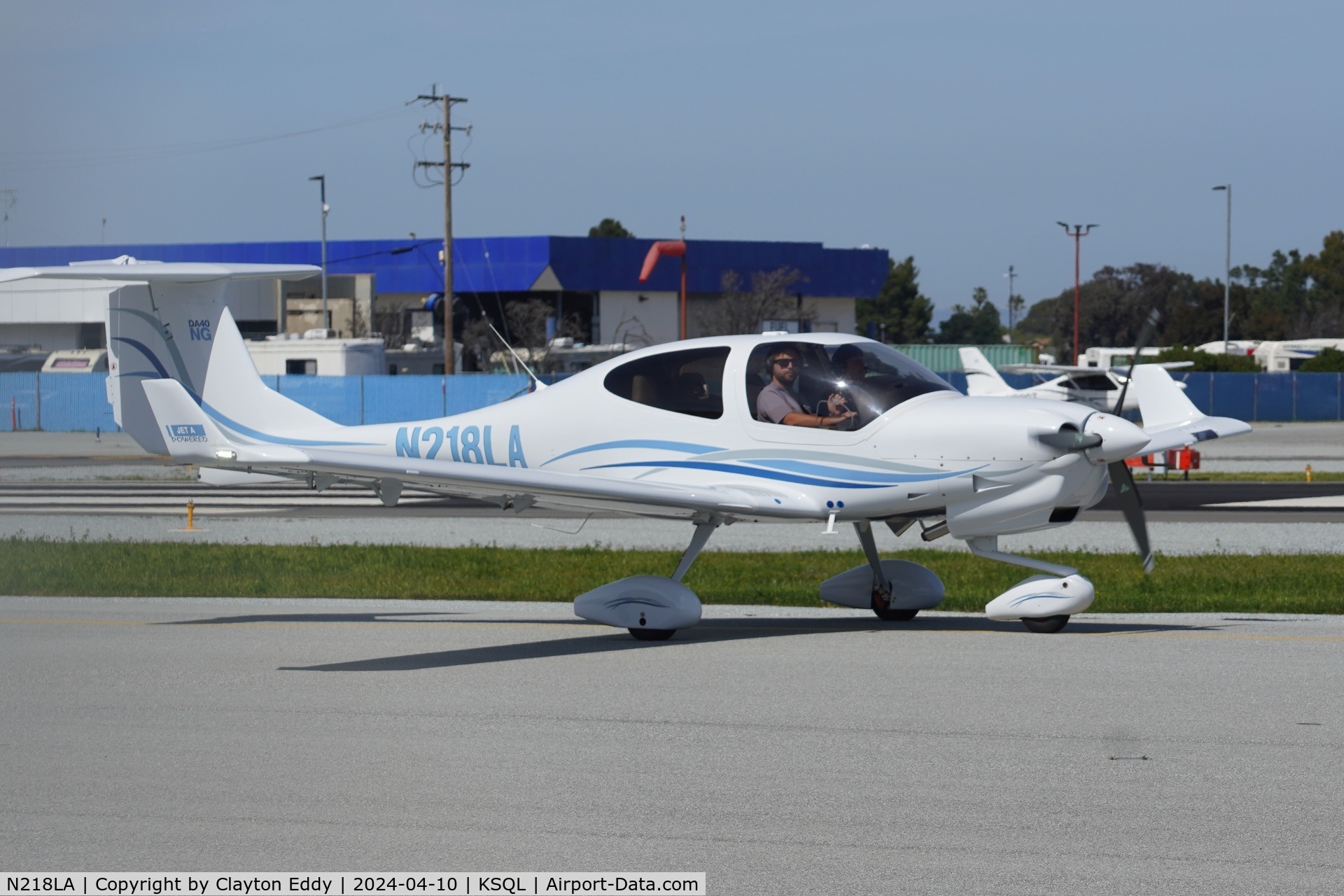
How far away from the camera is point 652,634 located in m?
10.6

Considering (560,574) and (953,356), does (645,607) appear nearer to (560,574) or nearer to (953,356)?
(560,574)

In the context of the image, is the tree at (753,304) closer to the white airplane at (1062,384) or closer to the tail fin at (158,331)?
the white airplane at (1062,384)

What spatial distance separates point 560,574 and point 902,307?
123 metres

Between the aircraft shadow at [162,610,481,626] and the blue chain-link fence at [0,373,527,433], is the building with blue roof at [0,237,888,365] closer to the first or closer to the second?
the blue chain-link fence at [0,373,527,433]

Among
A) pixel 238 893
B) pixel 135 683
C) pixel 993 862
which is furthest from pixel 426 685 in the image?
pixel 993 862

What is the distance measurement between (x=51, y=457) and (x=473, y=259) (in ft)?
114

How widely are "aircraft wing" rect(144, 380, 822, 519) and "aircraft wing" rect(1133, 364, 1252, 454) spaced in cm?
302

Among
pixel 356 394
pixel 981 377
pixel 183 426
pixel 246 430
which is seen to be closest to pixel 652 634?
pixel 183 426

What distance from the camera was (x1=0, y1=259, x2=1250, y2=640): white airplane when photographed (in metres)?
9.87

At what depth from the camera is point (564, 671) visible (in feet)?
30.6

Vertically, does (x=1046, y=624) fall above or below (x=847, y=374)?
below

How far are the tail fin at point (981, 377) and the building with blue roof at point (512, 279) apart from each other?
22768mm

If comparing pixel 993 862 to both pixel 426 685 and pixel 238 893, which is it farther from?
pixel 426 685

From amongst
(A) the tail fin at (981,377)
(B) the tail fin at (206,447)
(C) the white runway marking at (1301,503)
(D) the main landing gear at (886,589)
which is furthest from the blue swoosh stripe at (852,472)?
(A) the tail fin at (981,377)
